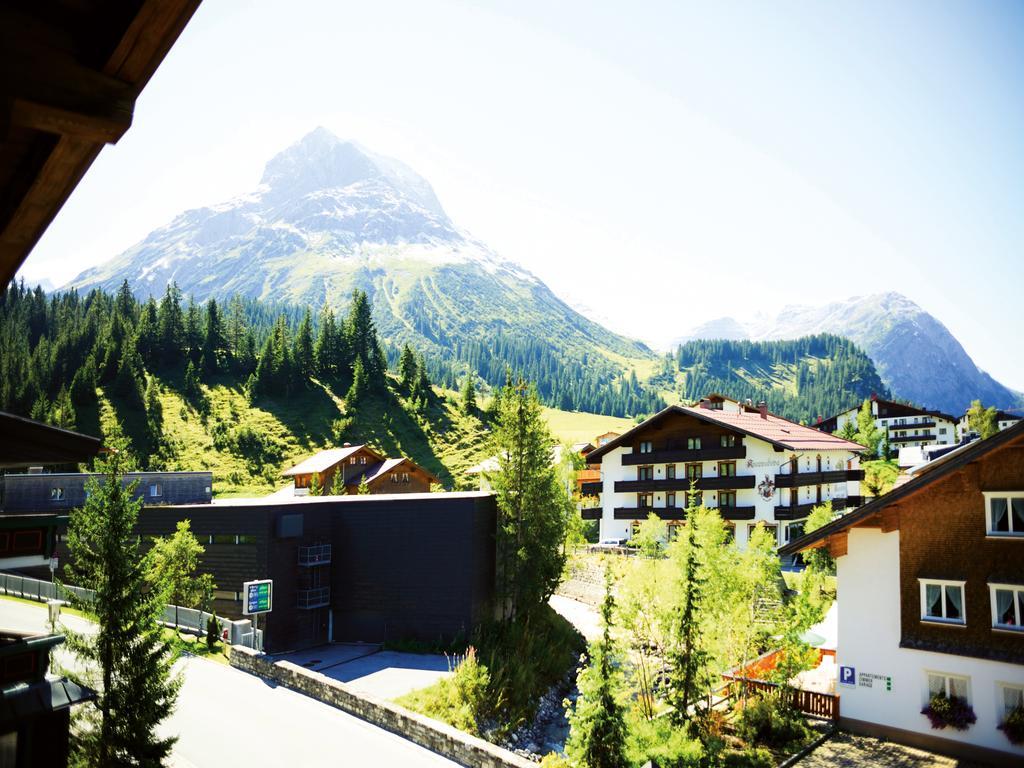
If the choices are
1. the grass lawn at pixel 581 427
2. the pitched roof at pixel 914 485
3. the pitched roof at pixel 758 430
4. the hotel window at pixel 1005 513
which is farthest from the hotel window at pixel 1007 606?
the grass lawn at pixel 581 427

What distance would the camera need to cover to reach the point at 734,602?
25016 mm

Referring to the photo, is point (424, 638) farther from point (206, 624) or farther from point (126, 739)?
point (126, 739)

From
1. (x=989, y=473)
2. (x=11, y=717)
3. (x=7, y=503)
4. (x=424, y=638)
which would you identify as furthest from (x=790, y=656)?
(x=7, y=503)

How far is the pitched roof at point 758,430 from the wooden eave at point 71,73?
2035 inches

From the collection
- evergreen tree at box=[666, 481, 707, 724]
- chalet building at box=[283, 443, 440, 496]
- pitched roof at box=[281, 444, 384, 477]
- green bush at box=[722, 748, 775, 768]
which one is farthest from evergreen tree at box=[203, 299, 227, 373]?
green bush at box=[722, 748, 775, 768]

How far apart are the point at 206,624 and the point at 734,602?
2244cm

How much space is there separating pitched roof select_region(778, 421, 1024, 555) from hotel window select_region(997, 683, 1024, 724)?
5.59 m

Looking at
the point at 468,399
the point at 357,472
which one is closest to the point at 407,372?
the point at 468,399

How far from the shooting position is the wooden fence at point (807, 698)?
2192cm

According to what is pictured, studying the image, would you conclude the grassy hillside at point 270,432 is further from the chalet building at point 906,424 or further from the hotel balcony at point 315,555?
the chalet building at point 906,424

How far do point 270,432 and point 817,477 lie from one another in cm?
7112

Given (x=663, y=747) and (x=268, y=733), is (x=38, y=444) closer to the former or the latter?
(x=268, y=733)

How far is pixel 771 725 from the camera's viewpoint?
2147cm

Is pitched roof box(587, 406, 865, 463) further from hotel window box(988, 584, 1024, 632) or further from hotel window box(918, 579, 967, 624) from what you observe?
hotel window box(988, 584, 1024, 632)
